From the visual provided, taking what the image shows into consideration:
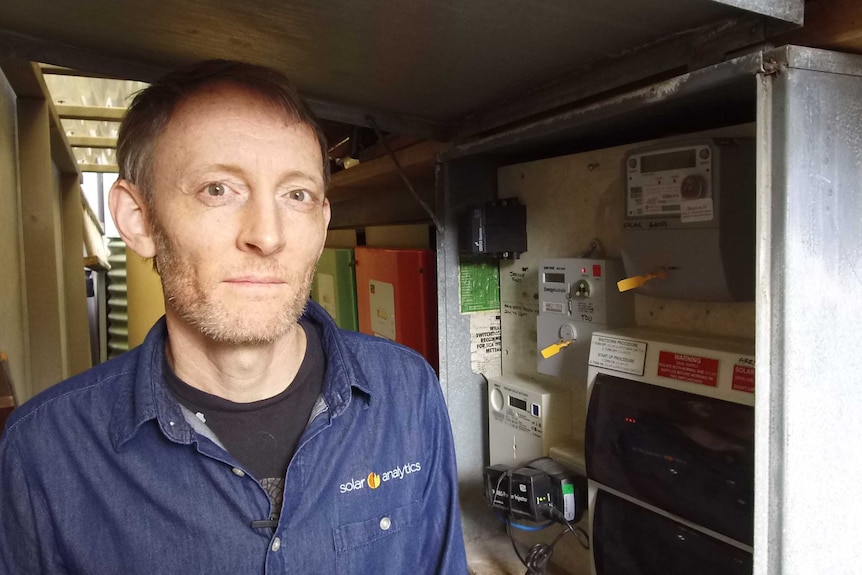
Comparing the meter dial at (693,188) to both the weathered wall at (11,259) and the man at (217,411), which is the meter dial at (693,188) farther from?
the weathered wall at (11,259)

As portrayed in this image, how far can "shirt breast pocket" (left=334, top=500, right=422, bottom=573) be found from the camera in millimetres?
863

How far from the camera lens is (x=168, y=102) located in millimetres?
852

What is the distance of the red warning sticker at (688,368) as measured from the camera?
0.90 meters

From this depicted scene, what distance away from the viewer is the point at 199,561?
0.78 metres

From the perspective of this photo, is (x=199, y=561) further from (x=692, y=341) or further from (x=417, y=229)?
(x=417, y=229)

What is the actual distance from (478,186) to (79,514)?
1049 millimetres

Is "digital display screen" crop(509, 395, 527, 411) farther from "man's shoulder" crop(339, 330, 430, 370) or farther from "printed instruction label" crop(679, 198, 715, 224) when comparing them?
"printed instruction label" crop(679, 198, 715, 224)

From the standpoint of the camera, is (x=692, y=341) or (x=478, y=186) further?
(x=478, y=186)

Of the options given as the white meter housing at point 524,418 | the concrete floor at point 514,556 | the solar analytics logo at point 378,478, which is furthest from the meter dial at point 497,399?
the solar analytics logo at point 378,478

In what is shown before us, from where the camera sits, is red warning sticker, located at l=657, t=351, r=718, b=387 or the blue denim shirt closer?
the blue denim shirt

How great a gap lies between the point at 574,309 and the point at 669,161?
1.29 feet

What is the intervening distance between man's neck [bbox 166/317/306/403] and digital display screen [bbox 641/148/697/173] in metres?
0.67

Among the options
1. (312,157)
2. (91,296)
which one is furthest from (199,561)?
(91,296)

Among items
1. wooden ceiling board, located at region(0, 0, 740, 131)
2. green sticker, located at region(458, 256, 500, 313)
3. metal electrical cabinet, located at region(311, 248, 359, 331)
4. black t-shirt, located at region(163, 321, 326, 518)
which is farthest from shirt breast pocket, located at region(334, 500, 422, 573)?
metal electrical cabinet, located at region(311, 248, 359, 331)
